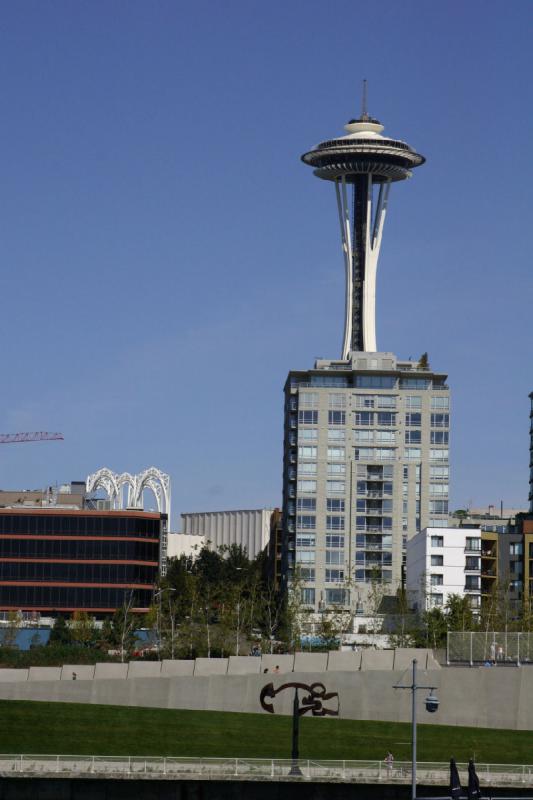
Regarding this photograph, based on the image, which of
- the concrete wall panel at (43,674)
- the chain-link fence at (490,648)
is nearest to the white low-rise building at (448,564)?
the concrete wall panel at (43,674)

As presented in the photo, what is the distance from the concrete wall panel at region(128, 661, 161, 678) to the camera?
10475 cm

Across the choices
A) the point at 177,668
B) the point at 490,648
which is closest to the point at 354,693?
the point at 490,648

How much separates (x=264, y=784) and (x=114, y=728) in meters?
19.6

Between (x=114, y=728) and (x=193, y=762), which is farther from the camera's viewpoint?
(x=114, y=728)

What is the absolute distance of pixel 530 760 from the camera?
8731 cm

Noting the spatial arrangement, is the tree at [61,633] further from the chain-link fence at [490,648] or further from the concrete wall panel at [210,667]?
the chain-link fence at [490,648]

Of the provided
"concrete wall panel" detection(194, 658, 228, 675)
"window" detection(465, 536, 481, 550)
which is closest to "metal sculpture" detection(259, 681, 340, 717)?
"concrete wall panel" detection(194, 658, 228, 675)

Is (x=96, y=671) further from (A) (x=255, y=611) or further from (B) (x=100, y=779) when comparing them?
(A) (x=255, y=611)

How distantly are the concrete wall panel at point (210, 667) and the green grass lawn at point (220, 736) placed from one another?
4.80 metres

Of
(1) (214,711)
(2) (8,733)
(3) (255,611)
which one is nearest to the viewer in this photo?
(2) (8,733)

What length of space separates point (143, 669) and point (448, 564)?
9098 centimetres

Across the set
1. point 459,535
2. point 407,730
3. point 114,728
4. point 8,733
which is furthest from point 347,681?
point 459,535

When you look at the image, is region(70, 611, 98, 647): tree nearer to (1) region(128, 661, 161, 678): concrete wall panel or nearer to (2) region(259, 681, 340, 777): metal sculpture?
(1) region(128, 661, 161, 678): concrete wall panel

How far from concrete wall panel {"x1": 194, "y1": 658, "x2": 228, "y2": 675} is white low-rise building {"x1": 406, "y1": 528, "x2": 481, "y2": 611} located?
85.3 meters
